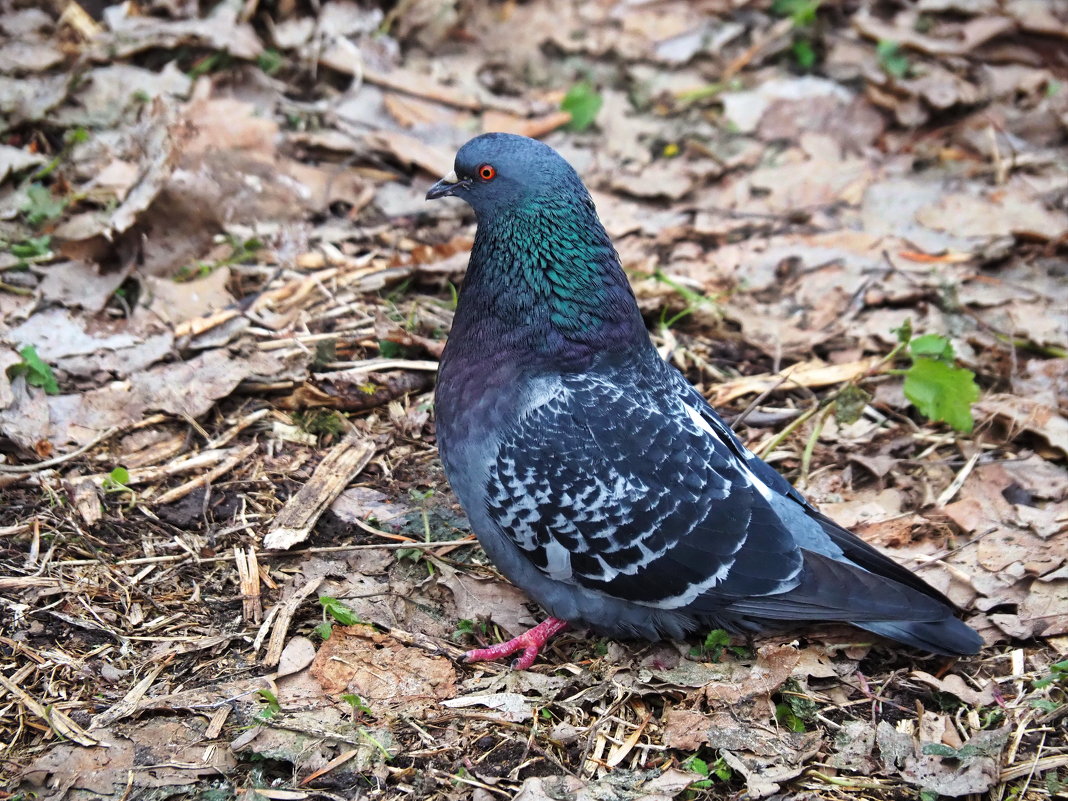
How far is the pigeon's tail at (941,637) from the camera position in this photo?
4.44 meters

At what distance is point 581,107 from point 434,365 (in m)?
3.20

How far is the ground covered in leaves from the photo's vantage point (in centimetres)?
405

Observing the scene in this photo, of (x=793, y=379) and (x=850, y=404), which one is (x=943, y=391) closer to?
(x=850, y=404)

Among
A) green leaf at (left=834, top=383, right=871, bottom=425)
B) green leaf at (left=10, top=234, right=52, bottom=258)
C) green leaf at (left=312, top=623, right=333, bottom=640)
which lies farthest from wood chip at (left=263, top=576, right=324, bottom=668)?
green leaf at (left=834, top=383, right=871, bottom=425)

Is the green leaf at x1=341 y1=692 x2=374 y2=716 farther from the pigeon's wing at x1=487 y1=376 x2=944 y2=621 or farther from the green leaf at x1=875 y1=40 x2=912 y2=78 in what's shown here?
the green leaf at x1=875 y1=40 x2=912 y2=78

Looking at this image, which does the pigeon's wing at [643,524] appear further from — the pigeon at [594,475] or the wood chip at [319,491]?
the wood chip at [319,491]

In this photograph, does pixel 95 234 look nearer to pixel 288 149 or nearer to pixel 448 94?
Answer: pixel 288 149

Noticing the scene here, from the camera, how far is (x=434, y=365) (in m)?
5.80

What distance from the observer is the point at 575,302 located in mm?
4539

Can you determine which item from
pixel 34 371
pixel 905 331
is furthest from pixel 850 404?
pixel 34 371

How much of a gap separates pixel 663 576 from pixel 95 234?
3.84 metres

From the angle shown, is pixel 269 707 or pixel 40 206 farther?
pixel 40 206

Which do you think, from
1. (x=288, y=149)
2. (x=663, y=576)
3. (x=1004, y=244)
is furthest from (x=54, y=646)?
(x=1004, y=244)

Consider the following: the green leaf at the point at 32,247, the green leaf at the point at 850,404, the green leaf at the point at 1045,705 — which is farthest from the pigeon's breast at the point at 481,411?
the green leaf at the point at 32,247
